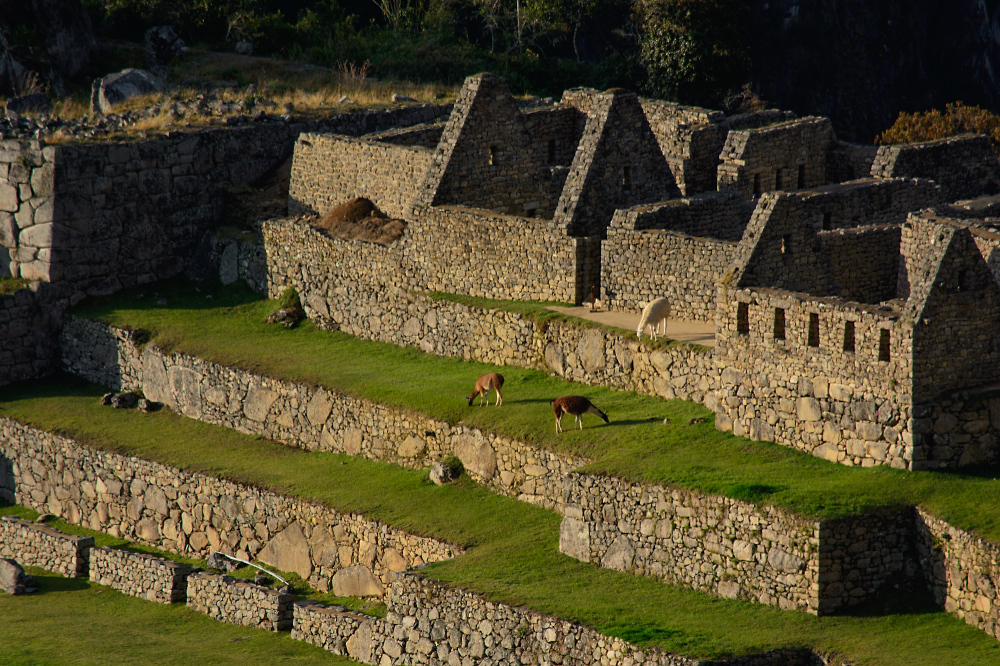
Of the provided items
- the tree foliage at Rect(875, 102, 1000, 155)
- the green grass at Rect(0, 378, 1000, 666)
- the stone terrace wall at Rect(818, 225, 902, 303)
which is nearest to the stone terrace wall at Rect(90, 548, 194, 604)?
the green grass at Rect(0, 378, 1000, 666)

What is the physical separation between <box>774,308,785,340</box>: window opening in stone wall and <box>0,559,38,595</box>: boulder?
1464 centimetres

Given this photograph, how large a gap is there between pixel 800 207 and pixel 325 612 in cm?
983

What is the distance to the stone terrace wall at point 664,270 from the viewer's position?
1223 inches

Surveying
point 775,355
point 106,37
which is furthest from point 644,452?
point 106,37

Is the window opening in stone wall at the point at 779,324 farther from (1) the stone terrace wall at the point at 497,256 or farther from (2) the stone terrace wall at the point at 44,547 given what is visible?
(2) the stone terrace wall at the point at 44,547

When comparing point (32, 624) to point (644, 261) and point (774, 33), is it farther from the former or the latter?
point (774, 33)

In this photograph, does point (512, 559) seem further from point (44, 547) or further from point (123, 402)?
point (123, 402)

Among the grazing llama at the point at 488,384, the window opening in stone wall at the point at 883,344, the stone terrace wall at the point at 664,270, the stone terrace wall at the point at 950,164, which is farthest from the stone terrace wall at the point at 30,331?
the window opening in stone wall at the point at 883,344

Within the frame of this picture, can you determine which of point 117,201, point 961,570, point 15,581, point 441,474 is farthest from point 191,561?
point 961,570

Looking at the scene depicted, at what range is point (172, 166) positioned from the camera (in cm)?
4166

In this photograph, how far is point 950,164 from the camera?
35938 millimetres

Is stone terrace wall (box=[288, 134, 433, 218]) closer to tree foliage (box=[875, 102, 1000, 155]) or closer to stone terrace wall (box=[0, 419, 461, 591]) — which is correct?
stone terrace wall (box=[0, 419, 461, 591])

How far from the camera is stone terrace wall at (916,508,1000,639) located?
23.8 meters

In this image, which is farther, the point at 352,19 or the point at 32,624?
the point at 352,19
